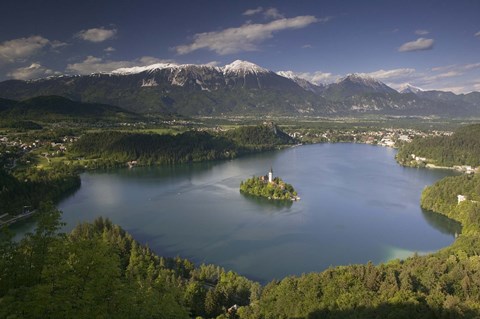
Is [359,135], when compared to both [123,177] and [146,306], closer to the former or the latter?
[123,177]

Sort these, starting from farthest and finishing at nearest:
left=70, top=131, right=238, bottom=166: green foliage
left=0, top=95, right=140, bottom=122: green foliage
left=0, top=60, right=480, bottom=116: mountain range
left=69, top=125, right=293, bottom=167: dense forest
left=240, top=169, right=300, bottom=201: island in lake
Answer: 1. left=0, top=60, right=480, bottom=116: mountain range
2. left=0, top=95, right=140, bottom=122: green foliage
3. left=70, top=131, right=238, bottom=166: green foliage
4. left=69, top=125, right=293, bottom=167: dense forest
5. left=240, top=169, right=300, bottom=201: island in lake

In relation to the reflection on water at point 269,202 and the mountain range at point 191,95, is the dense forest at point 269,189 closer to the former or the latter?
the reflection on water at point 269,202

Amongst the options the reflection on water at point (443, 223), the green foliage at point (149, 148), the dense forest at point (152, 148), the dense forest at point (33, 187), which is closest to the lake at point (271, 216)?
the reflection on water at point (443, 223)

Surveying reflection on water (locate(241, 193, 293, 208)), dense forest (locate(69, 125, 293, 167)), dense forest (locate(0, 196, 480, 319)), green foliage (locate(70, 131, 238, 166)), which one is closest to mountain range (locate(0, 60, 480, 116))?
dense forest (locate(69, 125, 293, 167))

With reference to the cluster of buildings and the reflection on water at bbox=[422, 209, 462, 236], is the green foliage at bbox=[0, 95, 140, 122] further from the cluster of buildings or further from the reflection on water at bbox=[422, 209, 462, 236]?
Result: the reflection on water at bbox=[422, 209, 462, 236]

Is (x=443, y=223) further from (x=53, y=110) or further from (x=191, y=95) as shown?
(x=191, y=95)

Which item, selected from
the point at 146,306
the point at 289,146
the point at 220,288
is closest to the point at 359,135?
the point at 289,146
